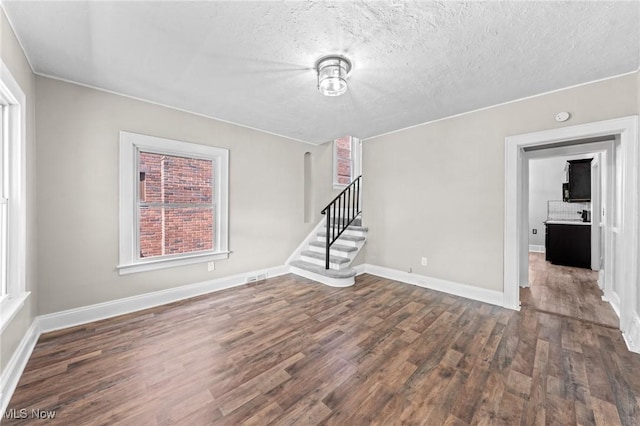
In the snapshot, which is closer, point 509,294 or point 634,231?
point 634,231

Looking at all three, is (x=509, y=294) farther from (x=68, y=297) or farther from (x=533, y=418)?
(x=68, y=297)

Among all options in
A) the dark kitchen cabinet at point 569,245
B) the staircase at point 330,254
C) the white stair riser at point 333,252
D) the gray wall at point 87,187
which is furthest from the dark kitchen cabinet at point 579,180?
the gray wall at point 87,187

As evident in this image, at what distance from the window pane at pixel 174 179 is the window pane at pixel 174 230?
A: 0.14 meters

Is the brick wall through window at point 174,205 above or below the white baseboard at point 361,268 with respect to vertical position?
above

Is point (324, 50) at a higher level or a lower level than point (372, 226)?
higher

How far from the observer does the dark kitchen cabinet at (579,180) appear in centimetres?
538

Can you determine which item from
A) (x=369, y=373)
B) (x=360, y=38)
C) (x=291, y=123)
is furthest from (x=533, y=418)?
(x=291, y=123)

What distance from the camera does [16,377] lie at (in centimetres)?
169

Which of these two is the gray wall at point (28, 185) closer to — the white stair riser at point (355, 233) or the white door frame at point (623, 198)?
the white stair riser at point (355, 233)

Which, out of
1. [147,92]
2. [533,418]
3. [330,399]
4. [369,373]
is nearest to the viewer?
[533,418]

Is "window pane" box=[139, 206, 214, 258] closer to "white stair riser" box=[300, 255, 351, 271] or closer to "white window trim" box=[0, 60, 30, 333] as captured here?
"white window trim" box=[0, 60, 30, 333]

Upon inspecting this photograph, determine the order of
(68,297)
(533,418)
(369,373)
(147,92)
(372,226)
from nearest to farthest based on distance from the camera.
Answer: (533,418) < (369,373) < (68,297) < (147,92) < (372,226)

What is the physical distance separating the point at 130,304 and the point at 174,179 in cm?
158

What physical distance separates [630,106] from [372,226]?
10.5 ft
